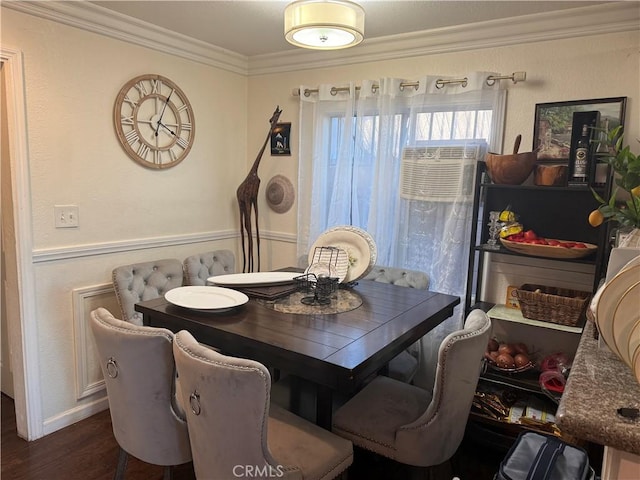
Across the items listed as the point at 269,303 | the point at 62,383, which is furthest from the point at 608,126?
the point at 62,383

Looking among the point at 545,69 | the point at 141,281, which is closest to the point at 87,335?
the point at 141,281

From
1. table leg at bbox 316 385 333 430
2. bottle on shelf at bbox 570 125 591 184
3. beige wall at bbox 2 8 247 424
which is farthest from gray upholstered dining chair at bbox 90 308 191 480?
bottle on shelf at bbox 570 125 591 184

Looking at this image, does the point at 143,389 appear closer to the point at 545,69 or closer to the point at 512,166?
the point at 512,166

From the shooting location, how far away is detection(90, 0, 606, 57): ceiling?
2270mm

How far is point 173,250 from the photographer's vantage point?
3119 millimetres

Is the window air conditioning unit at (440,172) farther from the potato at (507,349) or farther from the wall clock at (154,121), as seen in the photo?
the wall clock at (154,121)

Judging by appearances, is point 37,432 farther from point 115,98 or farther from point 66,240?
point 115,98

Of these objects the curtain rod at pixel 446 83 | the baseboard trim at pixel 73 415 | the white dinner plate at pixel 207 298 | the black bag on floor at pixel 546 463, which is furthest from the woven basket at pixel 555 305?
the baseboard trim at pixel 73 415

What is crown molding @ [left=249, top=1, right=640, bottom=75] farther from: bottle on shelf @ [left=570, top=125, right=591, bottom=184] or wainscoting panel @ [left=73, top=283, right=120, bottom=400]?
wainscoting panel @ [left=73, top=283, right=120, bottom=400]

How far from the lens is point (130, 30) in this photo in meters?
2.64

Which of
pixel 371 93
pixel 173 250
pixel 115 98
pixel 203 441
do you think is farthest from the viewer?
pixel 173 250

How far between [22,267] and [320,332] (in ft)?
5.34

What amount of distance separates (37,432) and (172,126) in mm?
1946

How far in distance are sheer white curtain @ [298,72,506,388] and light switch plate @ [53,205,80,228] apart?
1.46 m
